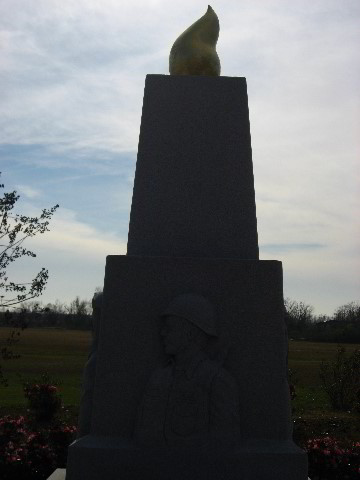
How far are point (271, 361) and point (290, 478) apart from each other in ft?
2.30

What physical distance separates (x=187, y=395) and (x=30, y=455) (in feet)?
9.52

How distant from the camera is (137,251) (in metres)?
3.68

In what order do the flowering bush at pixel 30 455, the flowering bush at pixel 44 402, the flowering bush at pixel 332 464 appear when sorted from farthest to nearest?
the flowering bush at pixel 44 402 < the flowering bush at pixel 332 464 < the flowering bush at pixel 30 455

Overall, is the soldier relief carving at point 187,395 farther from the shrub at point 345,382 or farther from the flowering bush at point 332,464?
the shrub at point 345,382

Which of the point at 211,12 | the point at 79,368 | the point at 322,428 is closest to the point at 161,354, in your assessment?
the point at 211,12

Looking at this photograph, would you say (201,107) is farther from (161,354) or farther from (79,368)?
(79,368)

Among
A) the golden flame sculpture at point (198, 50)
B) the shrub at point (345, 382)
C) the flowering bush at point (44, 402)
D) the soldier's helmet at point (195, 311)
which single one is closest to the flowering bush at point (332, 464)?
the soldier's helmet at point (195, 311)

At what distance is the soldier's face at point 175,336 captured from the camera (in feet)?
10.6

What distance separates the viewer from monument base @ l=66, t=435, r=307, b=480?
3156 mm

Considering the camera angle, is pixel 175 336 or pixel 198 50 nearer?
pixel 175 336

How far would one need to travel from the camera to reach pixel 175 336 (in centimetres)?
325

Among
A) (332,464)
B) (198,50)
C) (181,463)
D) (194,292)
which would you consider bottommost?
(332,464)

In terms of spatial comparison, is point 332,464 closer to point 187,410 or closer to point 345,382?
point 187,410

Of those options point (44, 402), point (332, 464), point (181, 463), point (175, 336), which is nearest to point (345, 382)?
point (44, 402)
